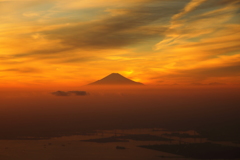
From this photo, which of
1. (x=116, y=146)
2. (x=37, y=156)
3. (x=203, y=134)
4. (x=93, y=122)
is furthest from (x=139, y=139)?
(x=93, y=122)

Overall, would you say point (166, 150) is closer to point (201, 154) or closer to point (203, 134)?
point (201, 154)

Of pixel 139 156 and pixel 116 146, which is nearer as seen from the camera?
pixel 139 156

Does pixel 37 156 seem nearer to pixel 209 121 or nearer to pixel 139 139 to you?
pixel 139 139

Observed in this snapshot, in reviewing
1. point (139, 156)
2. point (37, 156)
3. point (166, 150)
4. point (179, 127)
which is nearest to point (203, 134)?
point (179, 127)

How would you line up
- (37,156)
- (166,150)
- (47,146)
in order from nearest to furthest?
(37,156) → (166,150) → (47,146)

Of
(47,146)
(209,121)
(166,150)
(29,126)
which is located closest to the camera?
(166,150)

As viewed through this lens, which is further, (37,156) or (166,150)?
(166,150)
